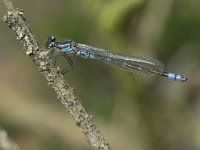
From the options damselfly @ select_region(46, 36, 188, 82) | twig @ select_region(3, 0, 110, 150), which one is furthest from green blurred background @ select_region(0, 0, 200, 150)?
twig @ select_region(3, 0, 110, 150)

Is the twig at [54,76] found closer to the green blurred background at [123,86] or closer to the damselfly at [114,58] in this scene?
the damselfly at [114,58]

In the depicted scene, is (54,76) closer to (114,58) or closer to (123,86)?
(114,58)

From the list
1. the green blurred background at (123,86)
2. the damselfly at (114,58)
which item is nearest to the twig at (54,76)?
the damselfly at (114,58)

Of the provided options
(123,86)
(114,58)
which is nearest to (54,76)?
(114,58)

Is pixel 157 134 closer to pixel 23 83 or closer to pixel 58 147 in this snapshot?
pixel 58 147

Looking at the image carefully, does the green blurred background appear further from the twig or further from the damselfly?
the twig

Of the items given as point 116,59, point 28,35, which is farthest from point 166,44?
point 28,35
